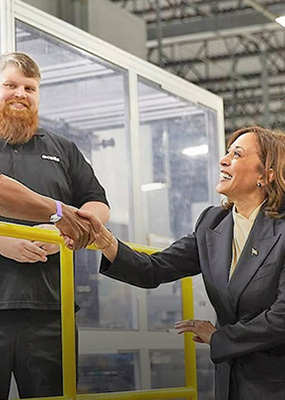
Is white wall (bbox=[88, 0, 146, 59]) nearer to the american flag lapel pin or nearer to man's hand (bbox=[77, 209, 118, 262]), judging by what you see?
man's hand (bbox=[77, 209, 118, 262])

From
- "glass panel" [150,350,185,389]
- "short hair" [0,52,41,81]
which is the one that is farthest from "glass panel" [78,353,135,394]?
"short hair" [0,52,41,81]

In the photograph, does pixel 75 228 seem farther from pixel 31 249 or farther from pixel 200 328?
pixel 200 328

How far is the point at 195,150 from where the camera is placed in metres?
6.30

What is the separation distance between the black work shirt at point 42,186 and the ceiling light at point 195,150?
2446 mm

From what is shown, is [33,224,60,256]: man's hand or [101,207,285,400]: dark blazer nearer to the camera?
[101,207,285,400]: dark blazer

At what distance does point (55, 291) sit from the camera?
3422mm

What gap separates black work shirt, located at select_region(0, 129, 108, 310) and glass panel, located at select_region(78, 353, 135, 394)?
2.89ft

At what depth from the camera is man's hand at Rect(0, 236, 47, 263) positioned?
328 centimetres

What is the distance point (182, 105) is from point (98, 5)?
1.04 metres

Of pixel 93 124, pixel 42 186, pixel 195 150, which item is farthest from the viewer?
pixel 195 150

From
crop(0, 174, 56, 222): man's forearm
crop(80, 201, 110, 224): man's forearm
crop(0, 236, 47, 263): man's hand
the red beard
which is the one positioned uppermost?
the red beard

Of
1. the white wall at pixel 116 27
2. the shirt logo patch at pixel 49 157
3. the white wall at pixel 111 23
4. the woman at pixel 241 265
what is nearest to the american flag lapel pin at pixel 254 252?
the woman at pixel 241 265

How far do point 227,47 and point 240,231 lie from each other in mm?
10073

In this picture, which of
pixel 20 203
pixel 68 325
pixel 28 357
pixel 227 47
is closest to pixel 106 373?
pixel 28 357
